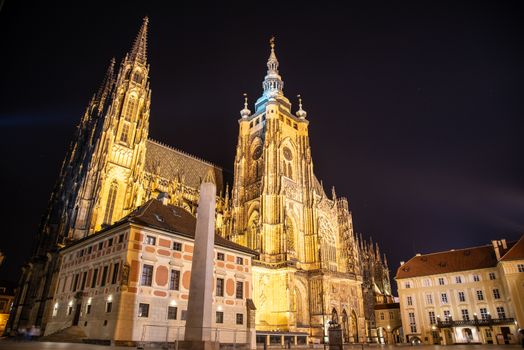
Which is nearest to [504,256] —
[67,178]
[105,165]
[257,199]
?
[257,199]

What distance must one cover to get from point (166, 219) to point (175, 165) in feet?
87.3

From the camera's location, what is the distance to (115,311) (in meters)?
22.0

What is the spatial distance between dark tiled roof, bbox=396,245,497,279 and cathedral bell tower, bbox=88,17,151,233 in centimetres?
3988

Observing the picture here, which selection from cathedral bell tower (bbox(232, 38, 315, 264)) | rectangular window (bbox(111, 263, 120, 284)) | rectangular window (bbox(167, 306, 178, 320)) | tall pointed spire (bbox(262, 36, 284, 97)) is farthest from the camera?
tall pointed spire (bbox(262, 36, 284, 97))

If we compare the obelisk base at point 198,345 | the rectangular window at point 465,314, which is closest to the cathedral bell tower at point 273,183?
the rectangular window at point 465,314

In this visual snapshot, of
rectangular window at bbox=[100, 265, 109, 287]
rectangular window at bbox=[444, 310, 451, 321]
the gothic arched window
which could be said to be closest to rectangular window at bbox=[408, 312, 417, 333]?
rectangular window at bbox=[444, 310, 451, 321]

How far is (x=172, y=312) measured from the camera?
24.5 meters

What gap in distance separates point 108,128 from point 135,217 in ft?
74.6

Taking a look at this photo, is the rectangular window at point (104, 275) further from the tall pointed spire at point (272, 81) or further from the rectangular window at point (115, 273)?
the tall pointed spire at point (272, 81)

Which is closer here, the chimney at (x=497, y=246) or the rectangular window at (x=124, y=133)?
the chimney at (x=497, y=246)

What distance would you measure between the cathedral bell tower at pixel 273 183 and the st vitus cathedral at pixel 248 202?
0.16 metres

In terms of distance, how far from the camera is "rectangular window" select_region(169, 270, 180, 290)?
2519 cm

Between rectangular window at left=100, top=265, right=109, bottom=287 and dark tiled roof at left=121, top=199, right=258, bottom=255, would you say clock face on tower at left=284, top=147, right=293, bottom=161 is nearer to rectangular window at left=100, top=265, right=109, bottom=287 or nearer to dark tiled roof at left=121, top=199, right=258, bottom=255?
dark tiled roof at left=121, top=199, right=258, bottom=255

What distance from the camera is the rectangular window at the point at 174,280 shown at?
82.6 ft
